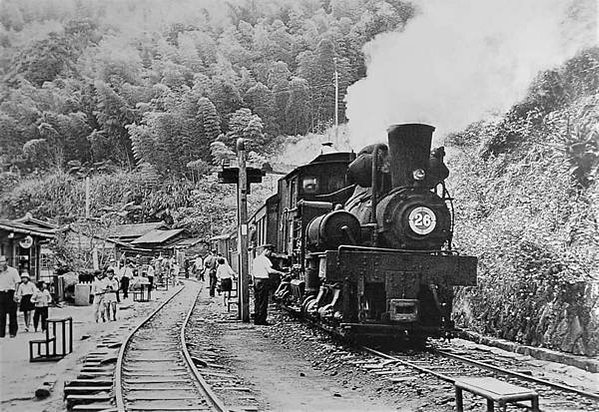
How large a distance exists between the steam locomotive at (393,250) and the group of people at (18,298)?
323 centimetres

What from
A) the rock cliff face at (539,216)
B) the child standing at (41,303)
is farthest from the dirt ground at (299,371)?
the rock cliff face at (539,216)

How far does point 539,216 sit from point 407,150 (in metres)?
1.96

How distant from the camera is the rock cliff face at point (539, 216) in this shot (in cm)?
710

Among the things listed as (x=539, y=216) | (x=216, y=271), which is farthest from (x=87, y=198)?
(x=216, y=271)

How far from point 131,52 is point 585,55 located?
437 centimetres

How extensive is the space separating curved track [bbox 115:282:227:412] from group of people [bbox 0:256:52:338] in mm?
1098

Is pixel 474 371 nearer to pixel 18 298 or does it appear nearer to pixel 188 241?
pixel 188 241

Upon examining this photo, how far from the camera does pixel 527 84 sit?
7906 mm

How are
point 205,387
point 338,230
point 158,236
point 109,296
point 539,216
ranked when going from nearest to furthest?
point 205,387
point 338,230
point 539,216
point 158,236
point 109,296

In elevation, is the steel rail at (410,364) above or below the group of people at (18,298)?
below

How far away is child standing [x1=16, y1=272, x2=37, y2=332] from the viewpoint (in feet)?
27.8

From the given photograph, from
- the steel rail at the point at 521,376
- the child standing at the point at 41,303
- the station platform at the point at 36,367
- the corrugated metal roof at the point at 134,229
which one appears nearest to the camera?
the station platform at the point at 36,367

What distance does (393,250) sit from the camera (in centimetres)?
690

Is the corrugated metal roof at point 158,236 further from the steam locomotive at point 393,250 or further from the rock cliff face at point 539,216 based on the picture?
the rock cliff face at point 539,216
